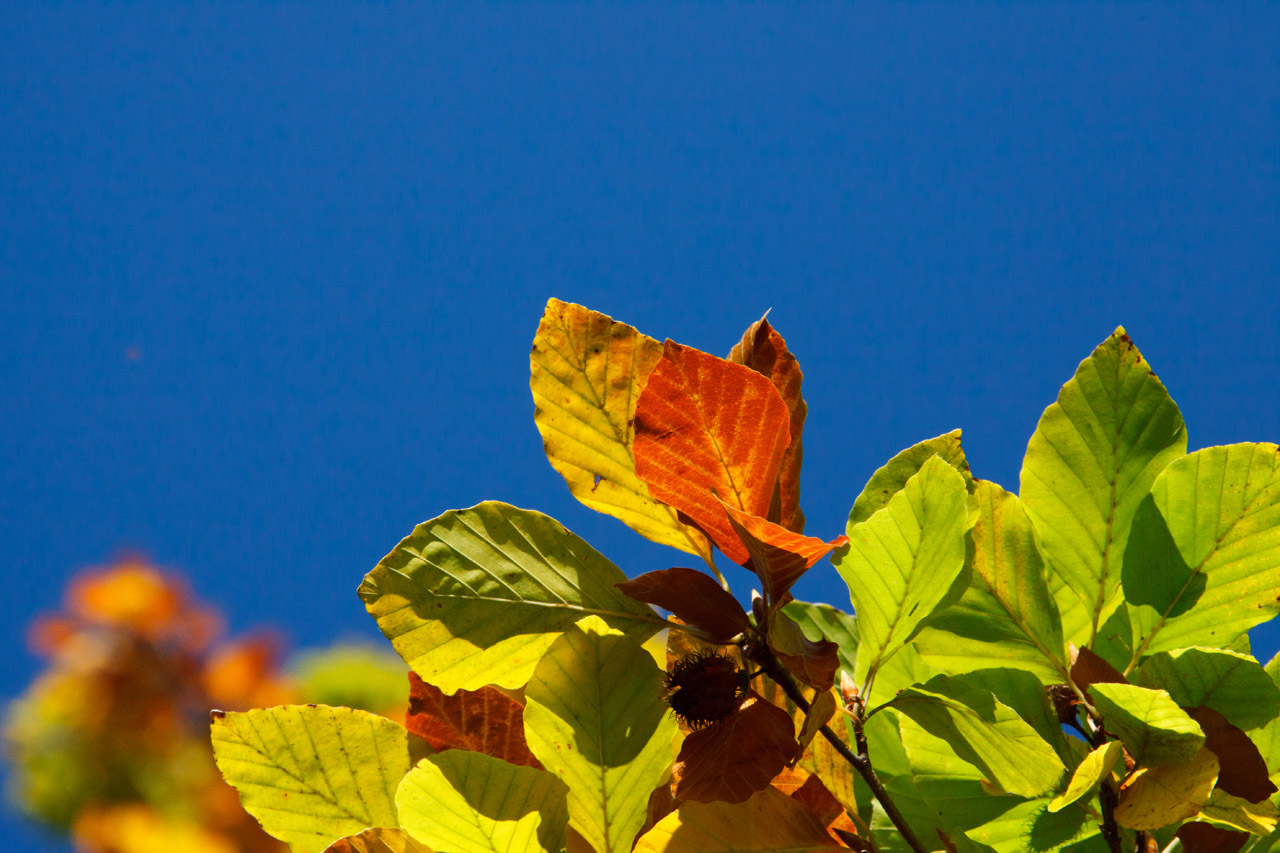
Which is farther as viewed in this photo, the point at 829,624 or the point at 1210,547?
the point at 829,624

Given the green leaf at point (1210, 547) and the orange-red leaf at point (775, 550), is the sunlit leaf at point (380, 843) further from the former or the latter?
the green leaf at point (1210, 547)

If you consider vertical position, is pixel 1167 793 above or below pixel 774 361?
below

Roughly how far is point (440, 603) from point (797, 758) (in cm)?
13

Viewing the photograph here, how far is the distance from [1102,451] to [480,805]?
254 millimetres

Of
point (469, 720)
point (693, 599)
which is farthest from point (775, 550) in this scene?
point (469, 720)

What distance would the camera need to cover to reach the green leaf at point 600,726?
0.29 m

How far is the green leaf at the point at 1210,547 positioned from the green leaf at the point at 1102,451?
1cm

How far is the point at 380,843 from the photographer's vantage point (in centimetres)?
29

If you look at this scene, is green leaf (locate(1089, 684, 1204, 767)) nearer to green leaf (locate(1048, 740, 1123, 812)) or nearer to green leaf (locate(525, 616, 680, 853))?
green leaf (locate(1048, 740, 1123, 812))

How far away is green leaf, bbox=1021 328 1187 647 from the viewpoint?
0.35 m

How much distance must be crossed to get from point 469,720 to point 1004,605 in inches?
8.1

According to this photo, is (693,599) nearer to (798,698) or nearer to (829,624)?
(798,698)

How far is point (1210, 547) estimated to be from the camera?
335mm

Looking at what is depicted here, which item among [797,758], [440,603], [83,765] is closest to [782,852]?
[797,758]
